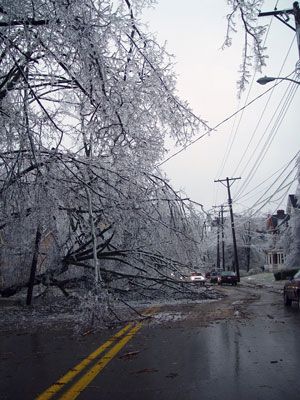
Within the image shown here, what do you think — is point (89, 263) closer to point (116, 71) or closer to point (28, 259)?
point (28, 259)

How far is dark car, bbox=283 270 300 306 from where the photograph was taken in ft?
50.1

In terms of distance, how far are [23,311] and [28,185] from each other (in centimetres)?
613

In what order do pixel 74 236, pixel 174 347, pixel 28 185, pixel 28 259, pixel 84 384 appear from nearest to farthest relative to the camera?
1. pixel 84 384
2. pixel 174 347
3. pixel 28 185
4. pixel 74 236
5. pixel 28 259

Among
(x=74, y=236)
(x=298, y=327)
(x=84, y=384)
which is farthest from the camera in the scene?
(x=74, y=236)

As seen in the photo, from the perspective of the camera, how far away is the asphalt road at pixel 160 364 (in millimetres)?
5473

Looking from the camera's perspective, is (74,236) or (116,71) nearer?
(116,71)

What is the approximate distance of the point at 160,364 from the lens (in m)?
7.04

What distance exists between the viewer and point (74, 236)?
17453mm

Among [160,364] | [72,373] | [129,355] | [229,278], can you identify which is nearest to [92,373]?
[72,373]

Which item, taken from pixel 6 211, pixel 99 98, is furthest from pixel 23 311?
pixel 99 98

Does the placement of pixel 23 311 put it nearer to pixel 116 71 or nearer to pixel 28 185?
pixel 28 185

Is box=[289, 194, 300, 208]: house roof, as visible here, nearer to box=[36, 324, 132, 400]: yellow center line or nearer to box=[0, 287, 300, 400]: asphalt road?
box=[0, 287, 300, 400]: asphalt road

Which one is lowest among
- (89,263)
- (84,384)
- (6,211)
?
(84,384)

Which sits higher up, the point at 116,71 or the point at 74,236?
the point at 116,71
